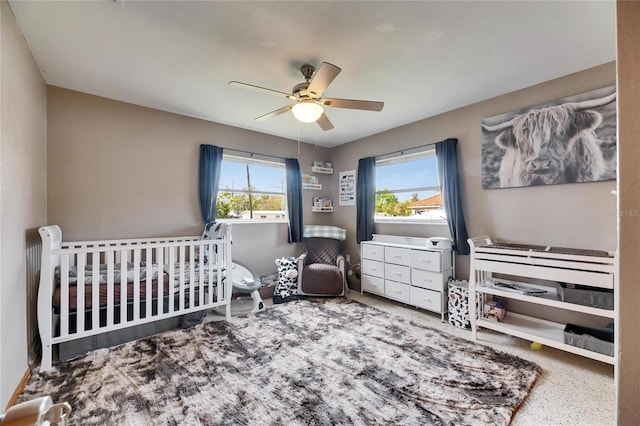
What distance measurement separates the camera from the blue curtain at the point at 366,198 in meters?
4.01

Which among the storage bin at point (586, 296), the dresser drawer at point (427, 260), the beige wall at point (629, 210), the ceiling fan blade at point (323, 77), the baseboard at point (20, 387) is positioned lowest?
the baseboard at point (20, 387)

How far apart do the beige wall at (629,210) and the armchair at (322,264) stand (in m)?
3.14

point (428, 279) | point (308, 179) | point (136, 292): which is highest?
point (308, 179)

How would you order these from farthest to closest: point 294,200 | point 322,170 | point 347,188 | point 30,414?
point 322,170 → point 347,188 → point 294,200 → point 30,414

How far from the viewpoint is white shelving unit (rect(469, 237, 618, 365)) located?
189 cm

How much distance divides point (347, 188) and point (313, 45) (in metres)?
2.70

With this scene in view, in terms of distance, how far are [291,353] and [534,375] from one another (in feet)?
5.82

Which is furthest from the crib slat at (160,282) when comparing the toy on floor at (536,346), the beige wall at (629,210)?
the toy on floor at (536,346)

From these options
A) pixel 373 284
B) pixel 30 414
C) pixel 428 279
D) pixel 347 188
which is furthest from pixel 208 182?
pixel 30 414

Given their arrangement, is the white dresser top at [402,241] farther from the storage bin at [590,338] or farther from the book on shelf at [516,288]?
the storage bin at [590,338]

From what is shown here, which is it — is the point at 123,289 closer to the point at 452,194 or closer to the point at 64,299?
the point at 64,299

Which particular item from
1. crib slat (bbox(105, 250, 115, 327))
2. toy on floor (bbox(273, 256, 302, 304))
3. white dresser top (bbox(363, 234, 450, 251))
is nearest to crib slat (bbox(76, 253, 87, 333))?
crib slat (bbox(105, 250, 115, 327))

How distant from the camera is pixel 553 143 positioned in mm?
2420

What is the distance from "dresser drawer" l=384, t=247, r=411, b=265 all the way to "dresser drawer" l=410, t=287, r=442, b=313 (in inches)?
13.2
